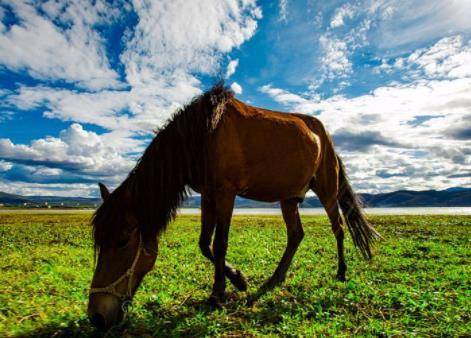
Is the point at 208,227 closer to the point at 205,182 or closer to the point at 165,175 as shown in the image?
the point at 205,182

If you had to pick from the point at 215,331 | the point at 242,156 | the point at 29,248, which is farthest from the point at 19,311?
the point at 29,248

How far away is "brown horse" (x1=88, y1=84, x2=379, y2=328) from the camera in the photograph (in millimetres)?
3881

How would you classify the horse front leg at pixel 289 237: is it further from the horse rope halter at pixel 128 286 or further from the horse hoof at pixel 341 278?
the horse rope halter at pixel 128 286

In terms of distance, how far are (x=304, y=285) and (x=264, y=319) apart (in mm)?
2116

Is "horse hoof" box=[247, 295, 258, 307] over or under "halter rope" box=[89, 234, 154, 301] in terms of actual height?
under

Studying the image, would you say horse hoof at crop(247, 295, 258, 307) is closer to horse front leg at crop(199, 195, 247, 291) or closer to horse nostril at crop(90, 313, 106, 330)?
horse front leg at crop(199, 195, 247, 291)

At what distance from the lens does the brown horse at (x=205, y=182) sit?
3.88 m

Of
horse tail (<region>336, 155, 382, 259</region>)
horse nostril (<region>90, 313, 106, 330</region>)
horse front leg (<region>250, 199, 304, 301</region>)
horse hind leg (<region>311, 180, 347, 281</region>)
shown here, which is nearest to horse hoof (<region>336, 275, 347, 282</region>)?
horse hind leg (<region>311, 180, 347, 281</region>)

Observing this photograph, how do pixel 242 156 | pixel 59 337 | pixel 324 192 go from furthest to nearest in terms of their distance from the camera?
pixel 324 192
pixel 242 156
pixel 59 337

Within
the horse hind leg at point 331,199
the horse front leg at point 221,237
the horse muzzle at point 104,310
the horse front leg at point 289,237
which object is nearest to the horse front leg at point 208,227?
the horse front leg at point 221,237

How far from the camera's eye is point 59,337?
11.6 ft

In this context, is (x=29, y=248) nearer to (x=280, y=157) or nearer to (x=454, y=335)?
(x=280, y=157)

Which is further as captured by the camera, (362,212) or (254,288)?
(362,212)

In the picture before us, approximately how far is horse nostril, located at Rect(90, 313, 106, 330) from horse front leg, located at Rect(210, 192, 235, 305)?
166 cm
